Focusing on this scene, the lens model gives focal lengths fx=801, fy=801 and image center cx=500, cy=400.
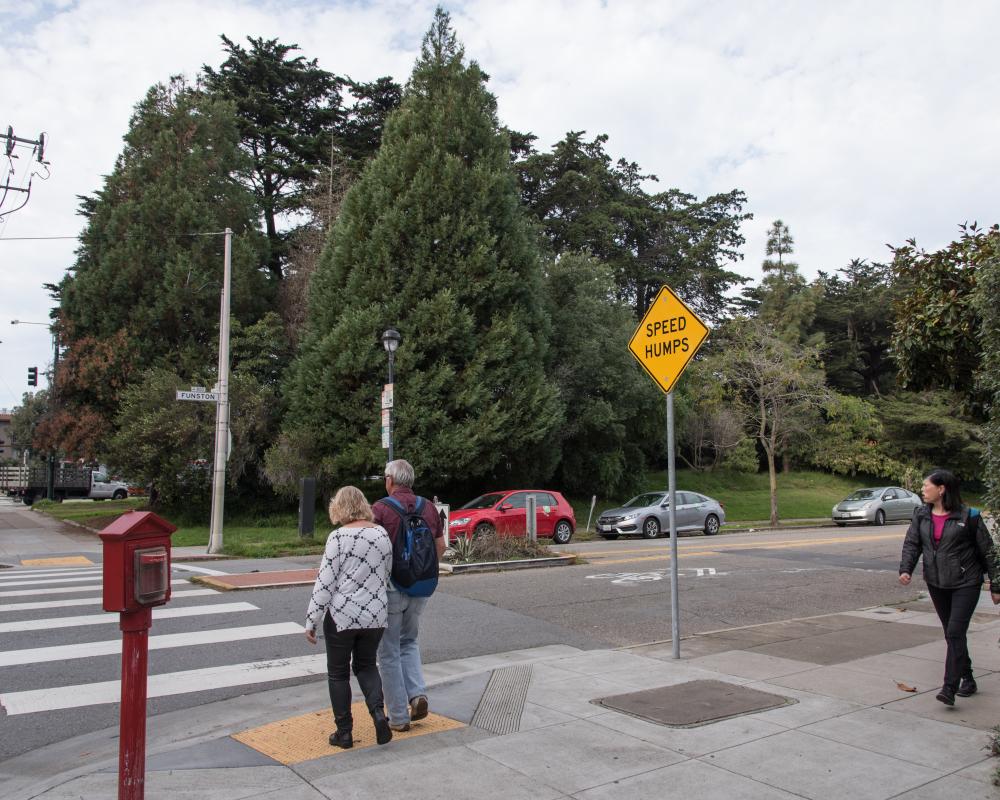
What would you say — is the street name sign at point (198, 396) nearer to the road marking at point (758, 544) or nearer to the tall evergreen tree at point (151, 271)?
the tall evergreen tree at point (151, 271)

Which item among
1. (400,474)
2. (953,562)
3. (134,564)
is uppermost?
(400,474)

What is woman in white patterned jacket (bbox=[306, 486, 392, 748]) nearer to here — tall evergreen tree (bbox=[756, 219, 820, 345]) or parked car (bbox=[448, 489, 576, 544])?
parked car (bbox=[448, 489, 576, 544])

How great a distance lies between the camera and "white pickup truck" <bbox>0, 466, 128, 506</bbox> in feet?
139

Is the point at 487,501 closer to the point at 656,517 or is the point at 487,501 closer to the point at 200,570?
the point at 656,517

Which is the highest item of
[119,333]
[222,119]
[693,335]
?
[222,119]

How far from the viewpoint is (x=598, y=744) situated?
4812 millimetres

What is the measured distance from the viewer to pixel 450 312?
75.8 feet

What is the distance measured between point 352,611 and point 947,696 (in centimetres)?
420

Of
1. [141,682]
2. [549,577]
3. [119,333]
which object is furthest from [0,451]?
[141,682]

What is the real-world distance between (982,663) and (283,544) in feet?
46.5

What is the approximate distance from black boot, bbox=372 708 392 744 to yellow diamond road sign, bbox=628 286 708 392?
389cm

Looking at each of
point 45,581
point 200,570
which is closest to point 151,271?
point 200,570

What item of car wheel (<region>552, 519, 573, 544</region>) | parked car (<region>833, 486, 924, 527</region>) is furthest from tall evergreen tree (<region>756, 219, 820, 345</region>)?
car wheel (<region>552, 519, 573, 544</region>)

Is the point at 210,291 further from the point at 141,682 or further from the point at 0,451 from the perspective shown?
the point at 0,451
